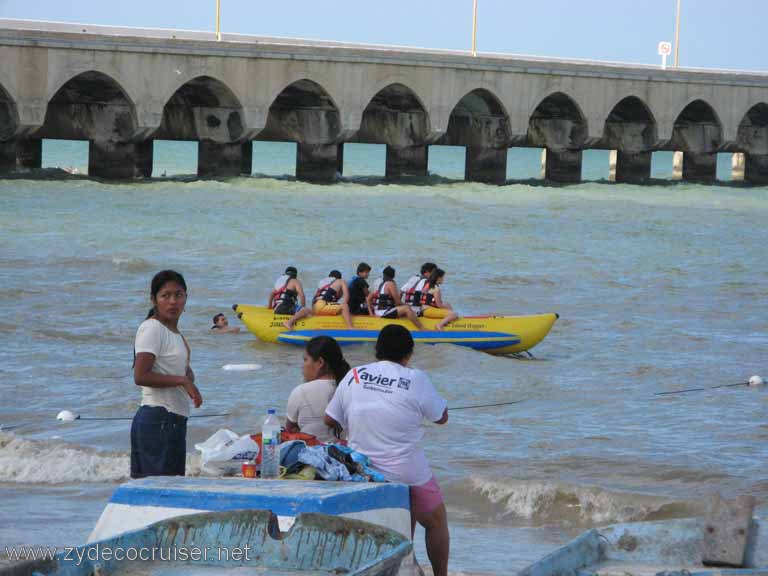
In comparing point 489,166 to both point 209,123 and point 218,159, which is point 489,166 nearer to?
point 218,159

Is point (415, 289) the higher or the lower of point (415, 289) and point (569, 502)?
the higher

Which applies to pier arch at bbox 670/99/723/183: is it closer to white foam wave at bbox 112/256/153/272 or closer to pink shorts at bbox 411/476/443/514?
white foam wave at bbox 112/256/153/272

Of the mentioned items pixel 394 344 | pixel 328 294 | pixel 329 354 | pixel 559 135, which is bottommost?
pixel 328 294

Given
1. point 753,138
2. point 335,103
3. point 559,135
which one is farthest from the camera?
point 753,138

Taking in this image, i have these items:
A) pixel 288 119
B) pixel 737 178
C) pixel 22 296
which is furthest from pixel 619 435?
pixel 737 178

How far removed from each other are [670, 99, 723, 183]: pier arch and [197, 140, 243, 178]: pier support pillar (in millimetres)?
18600

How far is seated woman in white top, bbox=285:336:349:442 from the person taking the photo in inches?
256

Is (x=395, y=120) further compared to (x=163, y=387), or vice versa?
(x=395, y=120)

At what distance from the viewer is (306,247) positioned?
96.9 ft

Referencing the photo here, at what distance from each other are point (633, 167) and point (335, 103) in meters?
15.3

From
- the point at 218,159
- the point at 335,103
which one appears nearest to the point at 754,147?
the point at 335,103

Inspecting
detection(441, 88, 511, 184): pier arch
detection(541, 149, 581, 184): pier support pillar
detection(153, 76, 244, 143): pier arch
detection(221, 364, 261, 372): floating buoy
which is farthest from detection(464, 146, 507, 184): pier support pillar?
detection(221, 364, 261, 372): floating buoy

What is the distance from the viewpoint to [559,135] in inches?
1951

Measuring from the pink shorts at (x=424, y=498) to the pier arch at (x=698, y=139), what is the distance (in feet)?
155
